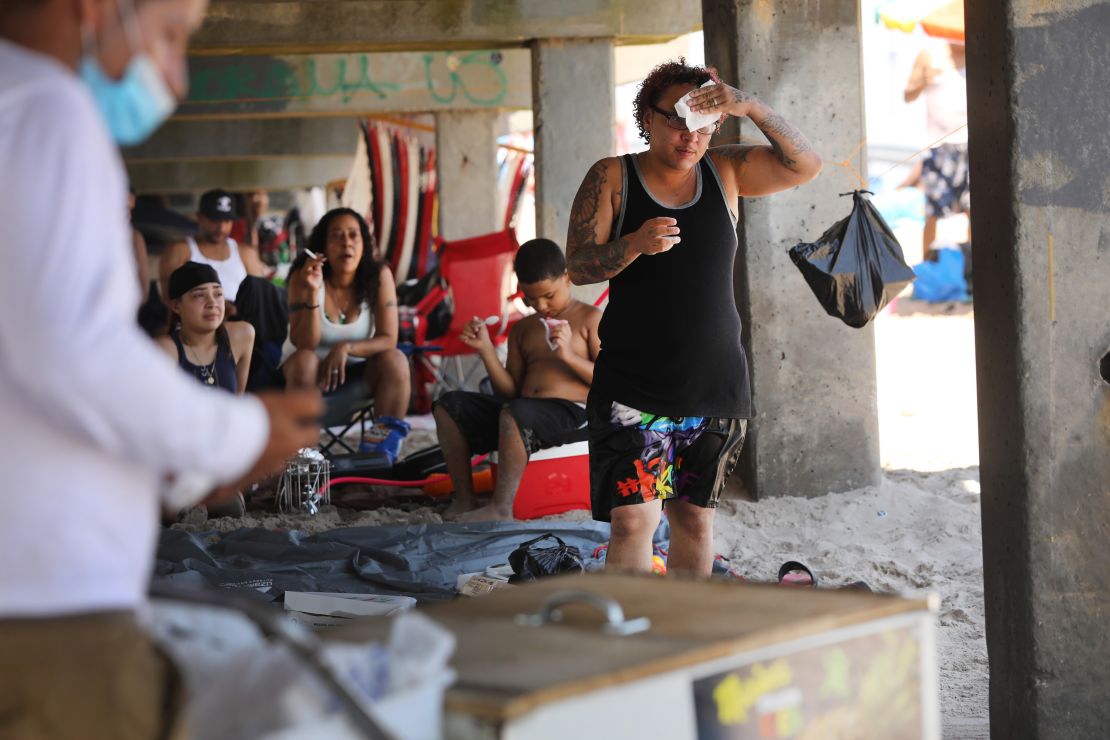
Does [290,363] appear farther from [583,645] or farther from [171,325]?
[583,645]

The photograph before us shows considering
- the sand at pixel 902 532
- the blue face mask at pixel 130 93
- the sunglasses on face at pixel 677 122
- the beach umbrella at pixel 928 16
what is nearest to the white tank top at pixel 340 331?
the sand at pixel 902 532

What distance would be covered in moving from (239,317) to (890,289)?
4687 millimetres

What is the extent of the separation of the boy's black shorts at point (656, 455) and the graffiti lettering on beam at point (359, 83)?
1015 centimetres

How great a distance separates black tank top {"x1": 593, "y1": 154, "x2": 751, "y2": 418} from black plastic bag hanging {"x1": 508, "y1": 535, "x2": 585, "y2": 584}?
3.50 ft

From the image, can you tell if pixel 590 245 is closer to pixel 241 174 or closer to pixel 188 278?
pixel 188 278

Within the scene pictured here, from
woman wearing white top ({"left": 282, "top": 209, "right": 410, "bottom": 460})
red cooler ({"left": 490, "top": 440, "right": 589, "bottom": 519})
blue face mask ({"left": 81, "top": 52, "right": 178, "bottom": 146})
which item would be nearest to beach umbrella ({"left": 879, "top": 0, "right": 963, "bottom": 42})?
woman wearing white top ({"left": 282, "top": 209, "right": 410, "bottom": 460})

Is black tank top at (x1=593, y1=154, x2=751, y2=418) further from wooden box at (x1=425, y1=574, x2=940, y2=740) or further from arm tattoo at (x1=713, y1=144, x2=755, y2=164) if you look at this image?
wooden box at (x1=425, y1=574, x2=940, y2=740)

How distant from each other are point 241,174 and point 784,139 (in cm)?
2354

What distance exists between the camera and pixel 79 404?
4.54 feet

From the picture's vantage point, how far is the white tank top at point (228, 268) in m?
8.38

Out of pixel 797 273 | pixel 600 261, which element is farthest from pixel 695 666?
pixel 797 273

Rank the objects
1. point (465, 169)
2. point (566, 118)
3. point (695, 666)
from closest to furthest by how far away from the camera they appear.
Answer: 1. point (695, 666)
2. point (566, 118)
3. point (465, 169)

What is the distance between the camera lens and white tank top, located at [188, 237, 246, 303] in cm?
838

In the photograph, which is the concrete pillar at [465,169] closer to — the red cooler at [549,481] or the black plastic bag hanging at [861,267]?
the red cooler at [549,481]
